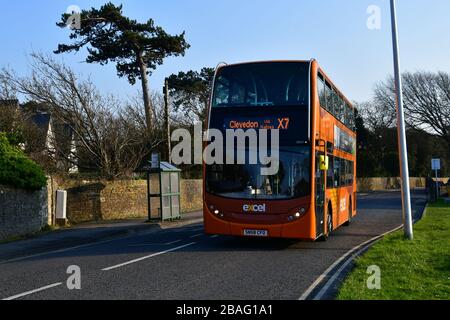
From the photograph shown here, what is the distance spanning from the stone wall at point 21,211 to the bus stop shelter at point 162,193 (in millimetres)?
4544

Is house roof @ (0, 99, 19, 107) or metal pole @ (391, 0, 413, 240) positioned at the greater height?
house roof @ (0, 99, 19, 107)

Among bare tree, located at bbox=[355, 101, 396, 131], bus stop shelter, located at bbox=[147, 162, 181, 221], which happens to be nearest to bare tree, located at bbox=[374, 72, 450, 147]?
bare tree, located at bbox=[355, 101, 396, 131]

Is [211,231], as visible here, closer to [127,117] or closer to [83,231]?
[83,231]

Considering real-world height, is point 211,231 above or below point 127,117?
below

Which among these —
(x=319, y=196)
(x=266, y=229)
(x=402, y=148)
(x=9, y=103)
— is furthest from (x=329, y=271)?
(x=9, y=103)

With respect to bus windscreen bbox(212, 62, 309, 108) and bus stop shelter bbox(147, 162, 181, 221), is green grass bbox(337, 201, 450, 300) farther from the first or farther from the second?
bus stop shelter bbox(147, 162, 181, 221)

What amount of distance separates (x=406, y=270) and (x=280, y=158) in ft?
13.4

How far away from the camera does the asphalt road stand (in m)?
8.02

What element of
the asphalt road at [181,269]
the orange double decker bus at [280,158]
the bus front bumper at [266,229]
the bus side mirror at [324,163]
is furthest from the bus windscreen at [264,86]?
the asphalt road at [181,269]

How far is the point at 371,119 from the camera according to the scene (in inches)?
2985

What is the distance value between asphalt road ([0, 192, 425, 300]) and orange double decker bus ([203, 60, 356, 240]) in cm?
78
